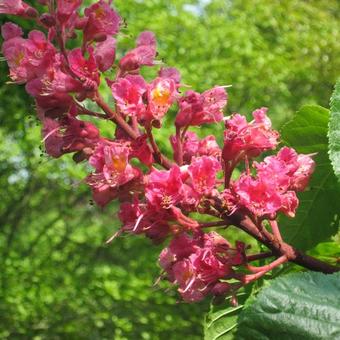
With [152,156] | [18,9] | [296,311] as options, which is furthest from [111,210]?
[296,311]

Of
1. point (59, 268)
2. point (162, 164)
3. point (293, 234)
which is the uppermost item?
point (162, 164)

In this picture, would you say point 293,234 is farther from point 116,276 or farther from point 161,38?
point 161,38

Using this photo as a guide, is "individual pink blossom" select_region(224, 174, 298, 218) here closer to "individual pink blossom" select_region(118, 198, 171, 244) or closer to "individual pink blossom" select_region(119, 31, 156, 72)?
"individual pink blossom" select_region(118, 198, 171, 244)

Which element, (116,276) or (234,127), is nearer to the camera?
(234,127)

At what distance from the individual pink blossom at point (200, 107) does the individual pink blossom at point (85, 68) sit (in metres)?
0.12

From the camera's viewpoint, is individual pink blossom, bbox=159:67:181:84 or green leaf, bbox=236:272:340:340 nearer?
green leaf, bbox=236:272:340:340

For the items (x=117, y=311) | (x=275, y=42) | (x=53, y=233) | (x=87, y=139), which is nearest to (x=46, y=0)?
(x=87, y=139)

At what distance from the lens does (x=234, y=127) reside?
97 cm

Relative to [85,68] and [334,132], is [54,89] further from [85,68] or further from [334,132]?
[334,132]

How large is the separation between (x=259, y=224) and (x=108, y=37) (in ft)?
1.06

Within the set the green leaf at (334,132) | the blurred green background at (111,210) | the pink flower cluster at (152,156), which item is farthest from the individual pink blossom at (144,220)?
the blurred green background at (111,210)

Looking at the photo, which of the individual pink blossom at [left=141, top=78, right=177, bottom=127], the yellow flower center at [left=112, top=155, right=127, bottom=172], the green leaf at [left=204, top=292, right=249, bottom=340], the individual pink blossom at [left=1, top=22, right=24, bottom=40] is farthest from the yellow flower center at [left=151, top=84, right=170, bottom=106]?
the green leaf at [left=204, top=292, right=249, bottom=340]

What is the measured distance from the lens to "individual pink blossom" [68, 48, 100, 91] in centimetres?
91

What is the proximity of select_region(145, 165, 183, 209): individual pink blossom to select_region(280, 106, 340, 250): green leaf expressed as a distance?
0.30m
